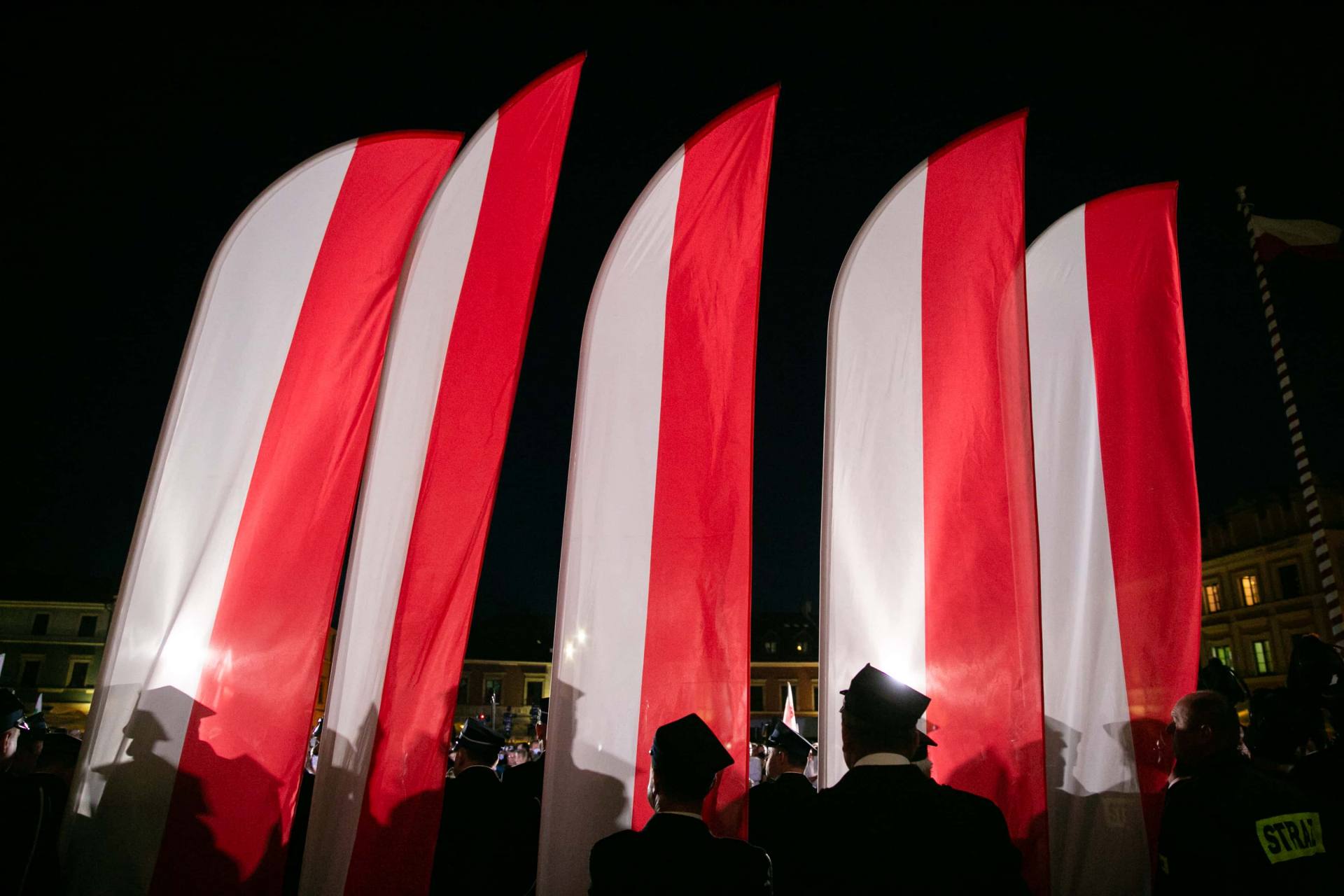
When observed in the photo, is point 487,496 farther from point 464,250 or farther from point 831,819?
point 831,819

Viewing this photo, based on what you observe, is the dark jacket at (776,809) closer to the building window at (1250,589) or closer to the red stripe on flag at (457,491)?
the red stripe on flag at (457,491)

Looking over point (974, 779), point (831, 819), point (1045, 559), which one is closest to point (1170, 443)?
point (1045, 559)

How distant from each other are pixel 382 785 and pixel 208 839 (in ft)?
3.20

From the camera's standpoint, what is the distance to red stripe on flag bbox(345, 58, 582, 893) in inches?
182

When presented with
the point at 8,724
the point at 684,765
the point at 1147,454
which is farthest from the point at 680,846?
the point at 1147,454

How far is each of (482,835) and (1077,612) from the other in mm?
4374

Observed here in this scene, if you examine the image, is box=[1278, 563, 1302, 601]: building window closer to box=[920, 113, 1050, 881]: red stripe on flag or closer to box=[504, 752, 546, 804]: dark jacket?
box=[920, 113, 1050, 881]: red stripe on flag

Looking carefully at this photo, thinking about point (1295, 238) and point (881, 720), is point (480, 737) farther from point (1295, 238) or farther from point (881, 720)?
point (1295, 238)

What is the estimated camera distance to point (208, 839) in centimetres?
448

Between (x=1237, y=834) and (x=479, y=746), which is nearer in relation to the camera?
(x=1237, y=834)

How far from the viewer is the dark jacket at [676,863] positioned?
2.91 meters

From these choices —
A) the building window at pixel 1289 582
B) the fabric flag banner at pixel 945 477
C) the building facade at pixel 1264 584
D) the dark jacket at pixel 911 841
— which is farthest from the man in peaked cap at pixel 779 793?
the building window at pixel 1289 582

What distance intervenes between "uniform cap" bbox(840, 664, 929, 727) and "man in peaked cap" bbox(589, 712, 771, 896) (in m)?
0.55

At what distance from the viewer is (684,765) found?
3.15 meters
